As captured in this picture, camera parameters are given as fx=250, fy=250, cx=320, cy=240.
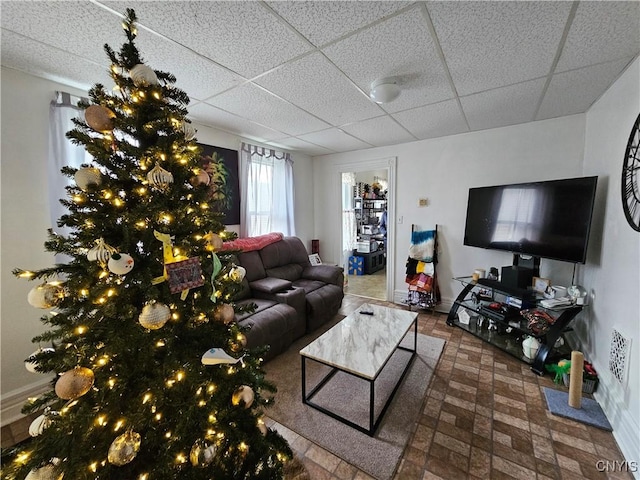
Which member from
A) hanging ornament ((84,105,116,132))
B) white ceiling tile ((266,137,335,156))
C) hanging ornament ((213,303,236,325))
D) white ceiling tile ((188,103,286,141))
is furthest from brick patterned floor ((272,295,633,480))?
white ceiling tile ((266,137,335,156))

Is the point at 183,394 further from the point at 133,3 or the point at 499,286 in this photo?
the point at 499,286

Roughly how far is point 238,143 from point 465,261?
10.6 ft

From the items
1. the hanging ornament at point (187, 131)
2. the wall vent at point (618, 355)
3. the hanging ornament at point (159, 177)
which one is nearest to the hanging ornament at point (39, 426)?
the hanging ornament at point (159, 177)

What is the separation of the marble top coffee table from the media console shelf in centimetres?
90

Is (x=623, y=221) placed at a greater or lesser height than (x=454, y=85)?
lesser

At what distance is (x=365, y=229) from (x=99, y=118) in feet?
17.8

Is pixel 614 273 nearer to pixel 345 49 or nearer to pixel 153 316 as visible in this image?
pixel 345 49

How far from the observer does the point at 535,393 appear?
1877mm

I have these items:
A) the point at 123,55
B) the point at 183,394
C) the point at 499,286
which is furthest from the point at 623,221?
the point at 123,55

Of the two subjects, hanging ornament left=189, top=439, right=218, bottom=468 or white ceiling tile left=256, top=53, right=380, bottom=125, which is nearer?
hanging ornament left=189, top=439, right=218, bottom=468

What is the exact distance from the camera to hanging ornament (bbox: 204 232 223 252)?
107 centimetres

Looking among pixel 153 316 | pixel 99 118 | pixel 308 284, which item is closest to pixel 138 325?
pixel 153 316

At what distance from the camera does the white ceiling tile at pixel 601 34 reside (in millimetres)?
1172

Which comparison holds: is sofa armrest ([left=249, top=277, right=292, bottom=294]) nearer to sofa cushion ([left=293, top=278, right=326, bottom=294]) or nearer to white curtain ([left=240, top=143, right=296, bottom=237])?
sofa cushion ([left=293, top=278, right=326, bottom=294])
